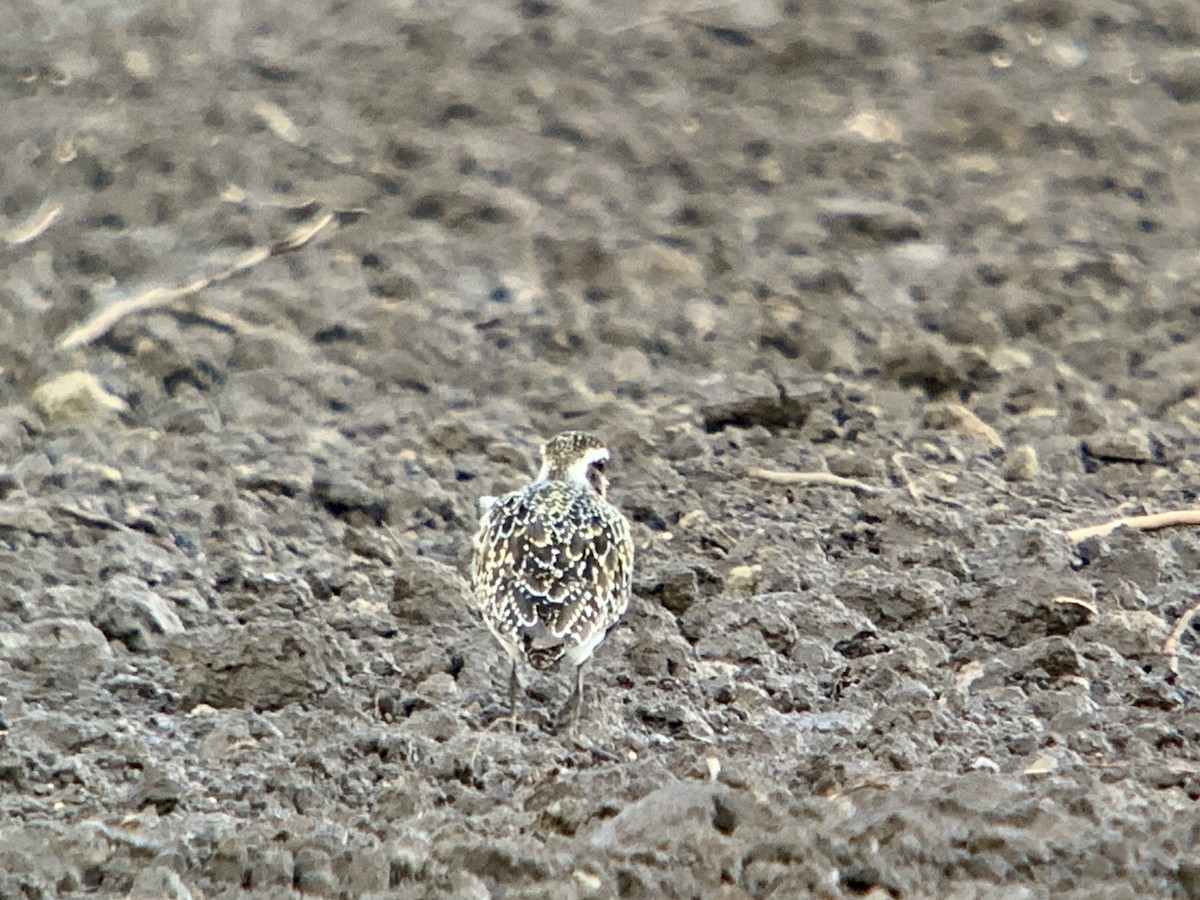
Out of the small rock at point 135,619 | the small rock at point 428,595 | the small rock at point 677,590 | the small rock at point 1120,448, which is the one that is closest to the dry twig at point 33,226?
the small rock at point 135,619

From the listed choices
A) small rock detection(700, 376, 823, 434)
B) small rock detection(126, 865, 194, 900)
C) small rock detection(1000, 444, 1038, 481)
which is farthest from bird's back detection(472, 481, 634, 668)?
small rock detection(1000, 444, 1038, 481)

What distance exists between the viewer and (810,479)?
685cm

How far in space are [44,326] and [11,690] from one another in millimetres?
2610

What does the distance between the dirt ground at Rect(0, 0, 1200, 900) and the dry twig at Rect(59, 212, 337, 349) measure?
21 mm

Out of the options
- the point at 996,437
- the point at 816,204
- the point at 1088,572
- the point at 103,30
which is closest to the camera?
the point at 1088,572

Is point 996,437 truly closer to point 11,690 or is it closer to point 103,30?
point 11,690

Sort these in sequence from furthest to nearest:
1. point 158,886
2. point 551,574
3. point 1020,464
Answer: point 1020,464
point 551,574
point 158,886

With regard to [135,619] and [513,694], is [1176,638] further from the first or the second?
[135,619]

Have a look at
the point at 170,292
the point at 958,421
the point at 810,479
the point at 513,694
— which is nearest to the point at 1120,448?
the point at 958,421

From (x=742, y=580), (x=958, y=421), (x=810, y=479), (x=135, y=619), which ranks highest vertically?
(x=135, y=619)

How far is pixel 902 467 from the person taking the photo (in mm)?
6977

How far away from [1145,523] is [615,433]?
2015 millimetres

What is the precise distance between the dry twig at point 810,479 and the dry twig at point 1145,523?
0.79 meters

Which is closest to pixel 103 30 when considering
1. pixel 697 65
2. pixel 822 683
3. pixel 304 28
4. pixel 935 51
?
pixel 304 28
